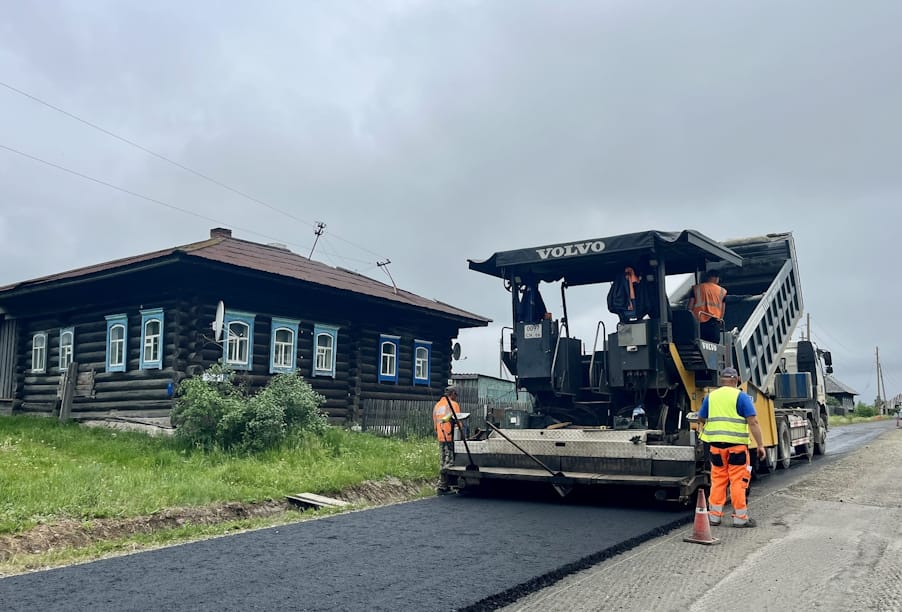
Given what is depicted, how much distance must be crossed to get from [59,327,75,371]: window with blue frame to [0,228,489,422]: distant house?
4 cm

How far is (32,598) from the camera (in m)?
4.98

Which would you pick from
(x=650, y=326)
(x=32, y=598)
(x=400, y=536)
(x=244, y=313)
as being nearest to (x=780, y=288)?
(x=650, y=326)

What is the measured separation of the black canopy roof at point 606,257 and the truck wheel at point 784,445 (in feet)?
12.0

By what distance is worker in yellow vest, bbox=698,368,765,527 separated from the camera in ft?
24.5

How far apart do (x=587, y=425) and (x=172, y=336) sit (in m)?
8.96

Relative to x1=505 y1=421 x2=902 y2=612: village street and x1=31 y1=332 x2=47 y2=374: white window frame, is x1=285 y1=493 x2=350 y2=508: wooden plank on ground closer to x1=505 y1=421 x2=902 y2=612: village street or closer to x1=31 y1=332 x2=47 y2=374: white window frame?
x1=505 y1=421 x2=902 y2=612: village street

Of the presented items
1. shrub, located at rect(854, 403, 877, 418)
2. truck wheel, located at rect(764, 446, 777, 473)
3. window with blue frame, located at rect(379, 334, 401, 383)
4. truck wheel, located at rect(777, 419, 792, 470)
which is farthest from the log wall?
shrub, located at rect(854, 403, 877, 418)

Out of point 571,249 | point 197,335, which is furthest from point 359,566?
point 197,335

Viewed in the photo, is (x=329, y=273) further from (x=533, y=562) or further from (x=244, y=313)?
(x=533, y=562)

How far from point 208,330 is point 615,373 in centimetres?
912

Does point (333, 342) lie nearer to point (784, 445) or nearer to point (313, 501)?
point (313, 501)

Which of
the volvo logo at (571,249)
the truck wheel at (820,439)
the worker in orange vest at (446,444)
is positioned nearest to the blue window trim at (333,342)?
the worker in orange vest at (446,444)

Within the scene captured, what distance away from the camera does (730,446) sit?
7609 mm

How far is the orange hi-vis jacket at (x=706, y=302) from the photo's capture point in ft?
32.9
